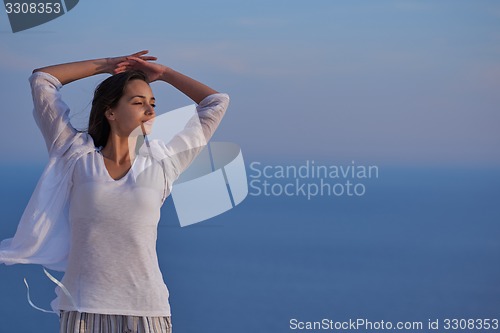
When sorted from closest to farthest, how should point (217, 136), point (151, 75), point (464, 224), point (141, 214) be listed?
point (141, 214) → point (151, 75) → point (217, 136) → point (464, 224)

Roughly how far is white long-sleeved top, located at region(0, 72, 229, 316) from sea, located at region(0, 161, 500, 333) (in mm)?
1691

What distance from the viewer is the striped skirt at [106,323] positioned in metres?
2.11

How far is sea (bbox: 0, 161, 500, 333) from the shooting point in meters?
3.94

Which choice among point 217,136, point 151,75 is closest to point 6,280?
point 217,136

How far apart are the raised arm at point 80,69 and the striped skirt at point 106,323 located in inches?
21.1

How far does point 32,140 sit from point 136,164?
6.53 ft

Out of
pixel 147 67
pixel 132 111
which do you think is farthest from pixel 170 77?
pixel 132 111

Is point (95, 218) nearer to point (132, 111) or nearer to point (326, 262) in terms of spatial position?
point (132, 111)

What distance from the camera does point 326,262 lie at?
4.16m

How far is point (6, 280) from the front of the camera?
404 centimetres

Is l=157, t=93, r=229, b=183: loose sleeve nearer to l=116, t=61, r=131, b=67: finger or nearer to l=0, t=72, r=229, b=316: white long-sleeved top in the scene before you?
l=0, t=72, r=229, b=316: white long-sleeved top

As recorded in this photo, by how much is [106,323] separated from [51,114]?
0.47 m

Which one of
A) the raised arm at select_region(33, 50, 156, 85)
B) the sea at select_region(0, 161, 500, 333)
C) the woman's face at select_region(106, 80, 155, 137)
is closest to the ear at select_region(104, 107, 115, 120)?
the woman's face at select_region(106, 80, 155, 137)

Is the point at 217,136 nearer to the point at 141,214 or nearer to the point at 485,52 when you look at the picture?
the point at 485,52
